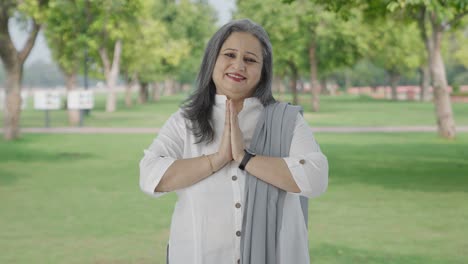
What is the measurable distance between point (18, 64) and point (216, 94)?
20.4m

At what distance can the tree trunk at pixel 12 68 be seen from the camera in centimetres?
2203

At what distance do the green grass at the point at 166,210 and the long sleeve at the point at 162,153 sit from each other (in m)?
4.37

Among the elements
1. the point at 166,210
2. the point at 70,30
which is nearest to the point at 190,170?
the point at 166,210

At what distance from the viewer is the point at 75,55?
33031 mm

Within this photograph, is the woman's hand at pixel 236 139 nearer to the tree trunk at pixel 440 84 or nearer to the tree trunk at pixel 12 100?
the tree trunk at pixel 440 84

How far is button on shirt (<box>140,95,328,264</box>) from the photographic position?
9.84 ft

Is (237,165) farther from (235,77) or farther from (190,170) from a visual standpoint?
(235,77)

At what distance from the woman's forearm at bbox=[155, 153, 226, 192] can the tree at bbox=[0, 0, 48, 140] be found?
19.7 m

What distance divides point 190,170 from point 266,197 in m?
0.32

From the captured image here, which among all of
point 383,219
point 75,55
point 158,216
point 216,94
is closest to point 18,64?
point 75,55

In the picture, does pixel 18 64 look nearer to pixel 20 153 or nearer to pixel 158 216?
pixel 20 153

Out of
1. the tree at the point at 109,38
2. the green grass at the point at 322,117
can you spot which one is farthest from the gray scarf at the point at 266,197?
the tree at the point at 109,38

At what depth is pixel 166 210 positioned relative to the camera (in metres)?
10.5

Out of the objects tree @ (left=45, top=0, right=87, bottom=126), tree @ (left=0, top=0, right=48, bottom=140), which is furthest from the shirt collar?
tree @ (left=45, top=0, right=87, bottom=126)
